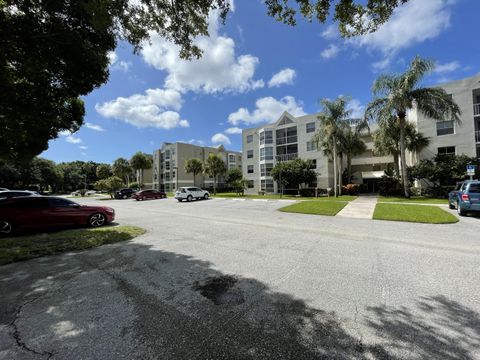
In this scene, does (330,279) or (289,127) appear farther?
(289,127)

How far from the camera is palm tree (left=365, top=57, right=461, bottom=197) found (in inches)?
858

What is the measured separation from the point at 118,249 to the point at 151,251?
1047mm

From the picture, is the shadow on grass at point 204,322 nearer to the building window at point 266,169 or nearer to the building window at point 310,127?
the building window at point 310,127

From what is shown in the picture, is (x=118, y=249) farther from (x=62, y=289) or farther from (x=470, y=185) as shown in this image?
(x=470, y=185)

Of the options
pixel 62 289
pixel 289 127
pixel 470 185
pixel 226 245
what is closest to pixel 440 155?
pixel 470 185

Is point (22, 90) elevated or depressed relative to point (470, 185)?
elevated

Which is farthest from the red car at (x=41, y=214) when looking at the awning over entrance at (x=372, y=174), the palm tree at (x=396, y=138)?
the awning over entrance at (x=372, y=174)

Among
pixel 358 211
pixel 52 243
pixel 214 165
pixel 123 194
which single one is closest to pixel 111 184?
pixel 123 194

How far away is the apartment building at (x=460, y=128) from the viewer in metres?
24.3

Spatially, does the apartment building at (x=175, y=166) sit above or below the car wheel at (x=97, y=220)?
above

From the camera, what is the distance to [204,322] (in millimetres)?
3078

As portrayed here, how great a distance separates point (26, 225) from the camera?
9055 mm

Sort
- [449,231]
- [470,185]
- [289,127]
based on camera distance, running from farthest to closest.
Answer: [289,127]
[470,185]
[449,231]

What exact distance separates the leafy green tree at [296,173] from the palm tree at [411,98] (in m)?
11.3
